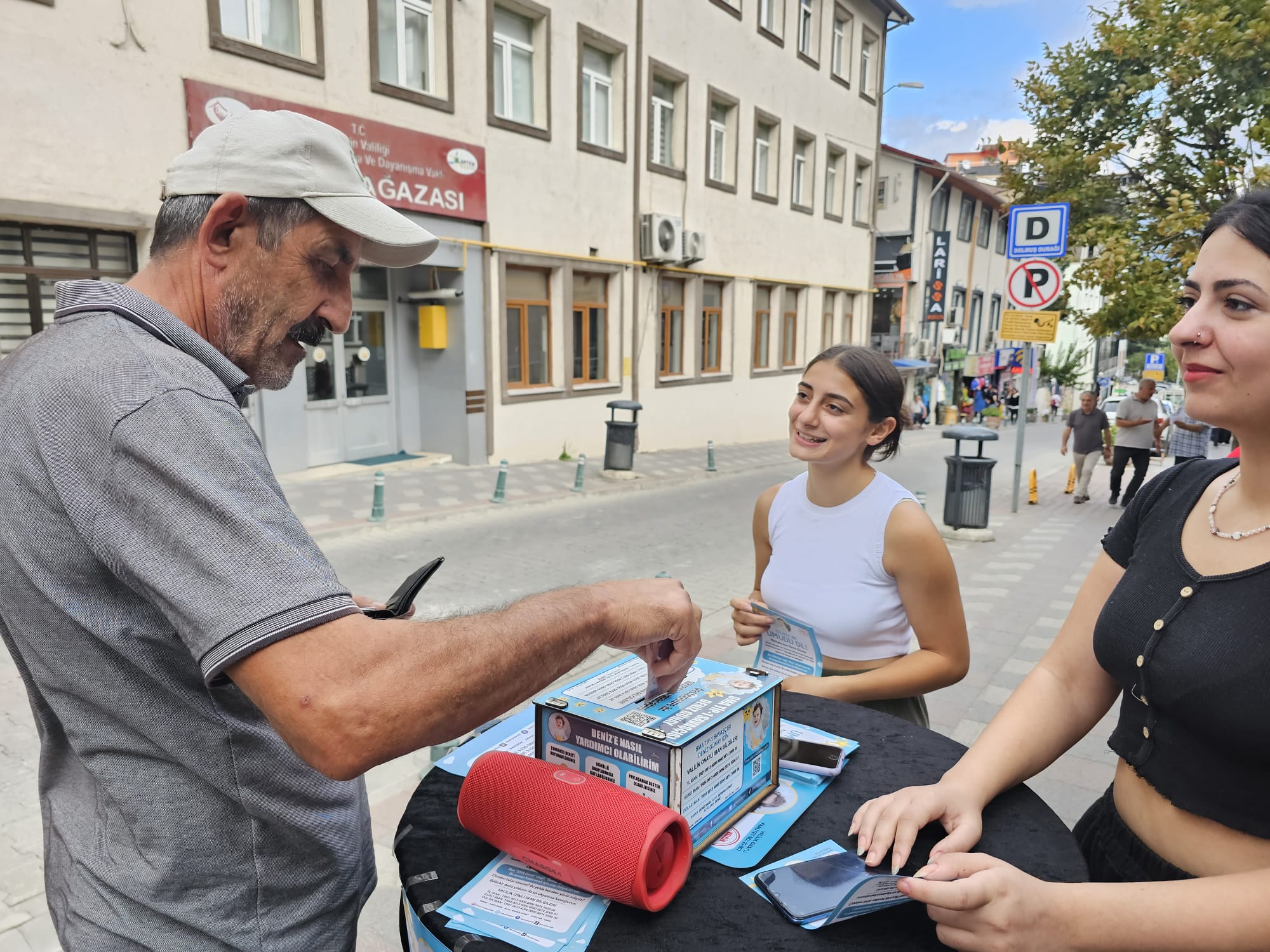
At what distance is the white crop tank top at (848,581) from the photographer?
8.50ft

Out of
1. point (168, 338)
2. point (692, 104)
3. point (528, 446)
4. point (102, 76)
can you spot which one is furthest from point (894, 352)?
point (168, 338)

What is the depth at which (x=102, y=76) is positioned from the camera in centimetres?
856

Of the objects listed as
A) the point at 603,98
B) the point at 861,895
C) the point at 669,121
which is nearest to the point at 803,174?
the point at 669,121

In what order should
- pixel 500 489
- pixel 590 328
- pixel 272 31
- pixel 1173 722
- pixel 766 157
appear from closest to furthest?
1. pixel 1173 722
2. pixel 272 31
3. pixel 500 489
4. pixel 590 328
5. pixel 766 157

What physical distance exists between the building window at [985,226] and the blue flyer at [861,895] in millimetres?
37508

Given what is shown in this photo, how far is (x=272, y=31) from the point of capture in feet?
33.8

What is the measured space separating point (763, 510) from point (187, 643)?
2.31 m

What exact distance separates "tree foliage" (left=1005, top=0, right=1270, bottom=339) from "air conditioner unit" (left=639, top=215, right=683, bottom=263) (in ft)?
21.0

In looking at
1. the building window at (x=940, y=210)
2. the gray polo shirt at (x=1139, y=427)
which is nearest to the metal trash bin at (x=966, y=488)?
the gray polo shirt at (x=1139, y=427)

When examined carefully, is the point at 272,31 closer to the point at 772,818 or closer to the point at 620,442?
the point at 620,442

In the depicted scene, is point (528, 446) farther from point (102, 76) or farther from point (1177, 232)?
point (1177, 232)

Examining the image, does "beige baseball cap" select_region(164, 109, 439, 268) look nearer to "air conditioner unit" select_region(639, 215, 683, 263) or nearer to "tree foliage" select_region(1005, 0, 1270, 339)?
"tree foliage" select_region(1005, 0, 1270, 339)

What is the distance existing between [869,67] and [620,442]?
687 inches

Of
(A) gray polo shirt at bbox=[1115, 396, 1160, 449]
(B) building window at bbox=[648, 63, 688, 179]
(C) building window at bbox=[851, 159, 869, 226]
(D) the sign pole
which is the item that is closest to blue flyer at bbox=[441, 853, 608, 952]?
(D) the sign pole
